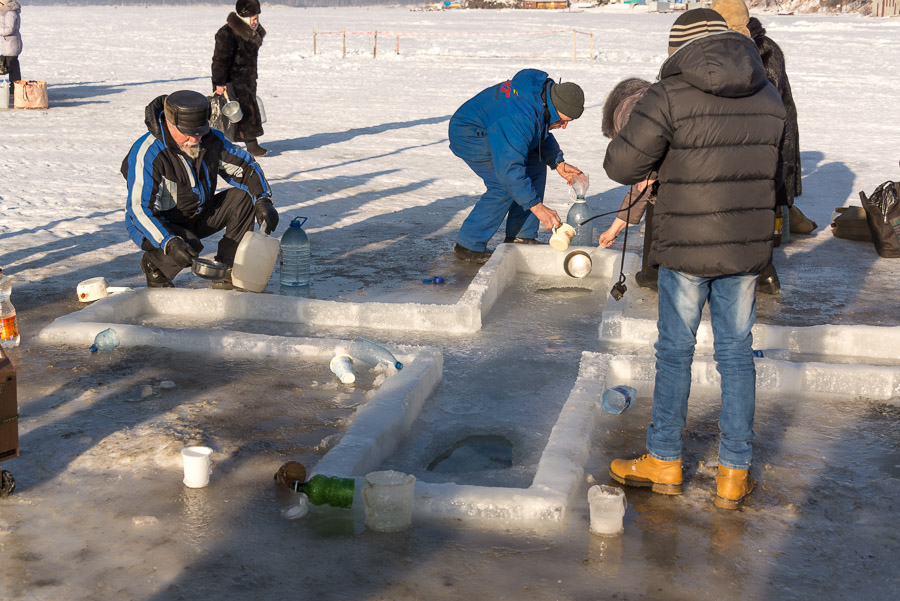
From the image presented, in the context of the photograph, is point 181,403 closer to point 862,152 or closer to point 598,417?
point 598,417

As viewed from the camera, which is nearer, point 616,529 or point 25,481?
point 616,529

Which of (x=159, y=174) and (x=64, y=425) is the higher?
(x=159, y=174)

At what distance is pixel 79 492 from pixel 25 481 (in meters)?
0.26

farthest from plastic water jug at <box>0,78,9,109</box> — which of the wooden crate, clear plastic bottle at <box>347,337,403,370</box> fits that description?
the wooden crate

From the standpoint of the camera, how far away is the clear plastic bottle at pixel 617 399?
4.49m

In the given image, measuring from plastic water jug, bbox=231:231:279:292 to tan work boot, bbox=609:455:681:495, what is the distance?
128 inches

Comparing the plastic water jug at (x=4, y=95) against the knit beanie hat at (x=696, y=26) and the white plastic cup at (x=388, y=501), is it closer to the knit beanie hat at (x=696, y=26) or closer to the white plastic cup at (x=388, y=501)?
the white plastic cup at (x=388, y=501)

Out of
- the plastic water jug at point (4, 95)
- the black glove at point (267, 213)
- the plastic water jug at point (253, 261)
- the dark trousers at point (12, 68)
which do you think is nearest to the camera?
the plastic water jug at point (253, 261)

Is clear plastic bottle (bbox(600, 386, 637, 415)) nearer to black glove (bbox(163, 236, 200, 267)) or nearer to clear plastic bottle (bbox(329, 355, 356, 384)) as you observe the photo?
clear plastic bottle (bbox(329, 355, 356, 384))

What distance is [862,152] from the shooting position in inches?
507

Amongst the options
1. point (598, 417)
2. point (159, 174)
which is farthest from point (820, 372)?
point (159, 174)

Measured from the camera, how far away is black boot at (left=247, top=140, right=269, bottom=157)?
12.2 meters

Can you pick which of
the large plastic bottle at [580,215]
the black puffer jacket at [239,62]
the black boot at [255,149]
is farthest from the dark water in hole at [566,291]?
the black boot at [255,149]

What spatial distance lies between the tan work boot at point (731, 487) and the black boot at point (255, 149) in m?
9.59
